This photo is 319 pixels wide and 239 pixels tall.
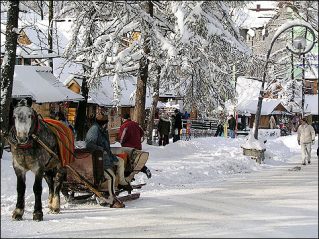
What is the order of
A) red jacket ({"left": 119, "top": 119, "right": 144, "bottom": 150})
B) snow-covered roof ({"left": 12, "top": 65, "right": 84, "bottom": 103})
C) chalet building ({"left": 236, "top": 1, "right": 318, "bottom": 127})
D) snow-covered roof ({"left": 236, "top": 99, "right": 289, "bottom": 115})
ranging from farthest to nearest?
snow-covered roof ({"left": 236, "top": 99, "right": 289, "bottom": 115}), chalet building ({"left": 236, "top": 1, "right": 318, "bottom": 127}), snow-covered roof ({"left": 12, "top": 65, "right": 84, "bottom": 103}), red jacket ({"left": 119, "top": 119, "right": 144, "bottom": 150})

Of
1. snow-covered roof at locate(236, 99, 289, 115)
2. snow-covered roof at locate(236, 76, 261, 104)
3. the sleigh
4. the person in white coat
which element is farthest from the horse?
snow-covered roof at locate(236, 76, 261, 104)

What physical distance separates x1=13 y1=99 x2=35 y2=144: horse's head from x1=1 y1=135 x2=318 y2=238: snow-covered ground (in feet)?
4.46

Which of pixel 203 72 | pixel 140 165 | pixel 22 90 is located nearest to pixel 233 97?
pixel 203 72

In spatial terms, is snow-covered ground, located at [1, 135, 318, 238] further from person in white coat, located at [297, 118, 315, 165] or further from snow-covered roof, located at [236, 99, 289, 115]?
snow-covered roof, located at [236, 99, 289, 115]

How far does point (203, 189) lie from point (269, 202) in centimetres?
269

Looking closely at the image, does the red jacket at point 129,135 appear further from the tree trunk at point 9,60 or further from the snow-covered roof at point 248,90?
the snow-covered roof at point 248,90

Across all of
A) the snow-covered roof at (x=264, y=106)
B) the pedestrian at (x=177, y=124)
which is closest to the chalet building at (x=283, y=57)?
the snow-covered roof at (x=264, y=106)

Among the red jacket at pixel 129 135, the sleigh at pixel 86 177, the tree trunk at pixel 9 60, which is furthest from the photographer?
the red jacket at pixel 129 135

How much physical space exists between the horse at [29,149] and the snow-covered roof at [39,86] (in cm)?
1396

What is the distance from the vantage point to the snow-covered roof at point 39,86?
24.6 m

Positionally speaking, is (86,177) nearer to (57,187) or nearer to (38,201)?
(57,187)

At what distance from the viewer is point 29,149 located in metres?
9.59

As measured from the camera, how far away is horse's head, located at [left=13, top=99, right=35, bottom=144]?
9266 millimetres

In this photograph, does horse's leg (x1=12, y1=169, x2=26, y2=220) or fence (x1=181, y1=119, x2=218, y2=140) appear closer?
horse's leg (x1=12, y1=169, x2=26, y2=220)
